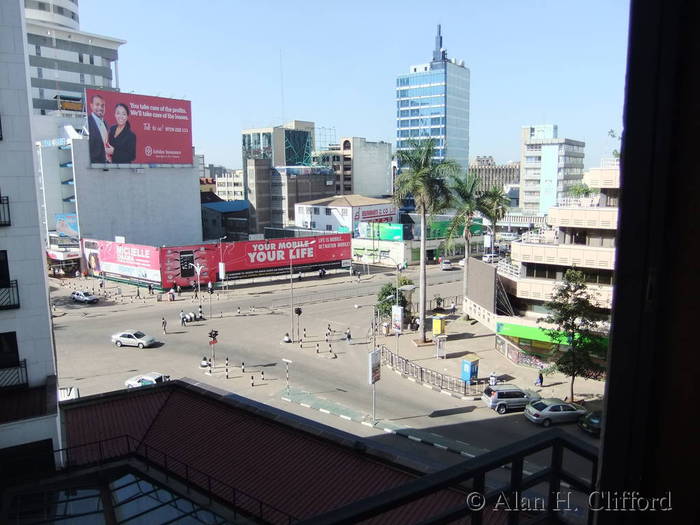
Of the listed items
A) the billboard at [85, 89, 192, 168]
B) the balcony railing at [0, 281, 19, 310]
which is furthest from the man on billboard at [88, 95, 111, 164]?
the balcony railing at [0, 281, 19, 310]

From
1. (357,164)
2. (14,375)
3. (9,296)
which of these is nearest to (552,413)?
(14,375)

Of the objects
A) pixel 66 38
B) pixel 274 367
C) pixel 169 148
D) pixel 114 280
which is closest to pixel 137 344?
pixel 274 367

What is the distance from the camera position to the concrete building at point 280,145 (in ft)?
318

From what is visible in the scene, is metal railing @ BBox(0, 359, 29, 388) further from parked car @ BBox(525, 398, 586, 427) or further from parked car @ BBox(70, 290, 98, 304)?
parked car @ BBox(70, 290, 98, 304)

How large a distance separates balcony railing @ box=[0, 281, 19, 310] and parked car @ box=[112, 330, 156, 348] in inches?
706

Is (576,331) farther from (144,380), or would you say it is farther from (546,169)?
(546,169)

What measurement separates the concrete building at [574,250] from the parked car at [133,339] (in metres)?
19.2

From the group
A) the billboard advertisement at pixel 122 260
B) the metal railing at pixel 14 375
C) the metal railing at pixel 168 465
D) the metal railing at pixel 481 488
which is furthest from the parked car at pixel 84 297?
the metal railing at pixel 481 488

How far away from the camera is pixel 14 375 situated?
11.7 m

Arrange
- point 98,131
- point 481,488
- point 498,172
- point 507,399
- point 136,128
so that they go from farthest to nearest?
point 498,172
point 136,128
point 98,131
point 507,399
point 481,488

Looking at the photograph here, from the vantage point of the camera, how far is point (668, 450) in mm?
1780

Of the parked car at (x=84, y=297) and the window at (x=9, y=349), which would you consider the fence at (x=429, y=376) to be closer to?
the window at (x=9, y=349)

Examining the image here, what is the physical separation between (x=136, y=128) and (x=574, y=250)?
151 ft

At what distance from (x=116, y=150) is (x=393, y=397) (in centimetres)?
4426
